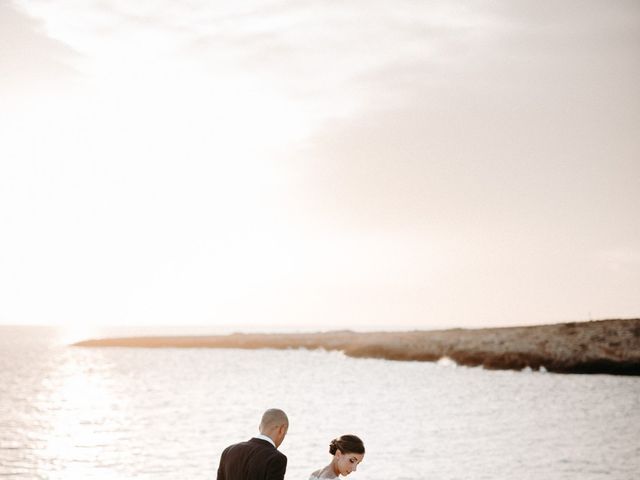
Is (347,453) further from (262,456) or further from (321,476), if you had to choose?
(262,456)

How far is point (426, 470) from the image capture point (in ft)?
63.1

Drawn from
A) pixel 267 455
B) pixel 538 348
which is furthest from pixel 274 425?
pixel 538 348

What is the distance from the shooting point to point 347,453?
6.68 meters

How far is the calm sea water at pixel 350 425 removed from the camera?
20.0 metres

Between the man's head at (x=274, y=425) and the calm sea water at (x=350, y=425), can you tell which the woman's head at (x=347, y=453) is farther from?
the calm sea water at (x=350, y=425)

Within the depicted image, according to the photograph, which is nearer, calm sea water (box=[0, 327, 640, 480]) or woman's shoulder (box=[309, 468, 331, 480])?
woman's shoulder (box=[309, 468, 331, 480])

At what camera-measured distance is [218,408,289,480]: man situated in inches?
244

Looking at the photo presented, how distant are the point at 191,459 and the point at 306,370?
45.3 meters

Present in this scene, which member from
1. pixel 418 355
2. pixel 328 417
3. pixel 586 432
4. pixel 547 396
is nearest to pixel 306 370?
pixel 418 355

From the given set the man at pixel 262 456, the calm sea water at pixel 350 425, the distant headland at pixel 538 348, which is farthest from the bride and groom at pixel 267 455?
the distant headland at pixel 538 348

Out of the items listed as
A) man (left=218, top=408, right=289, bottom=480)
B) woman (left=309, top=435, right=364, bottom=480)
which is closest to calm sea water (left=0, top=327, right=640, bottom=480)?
woman (left=309, top=435, right=364, bottom=480)

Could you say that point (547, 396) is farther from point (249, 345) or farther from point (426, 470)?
point (249, 345)

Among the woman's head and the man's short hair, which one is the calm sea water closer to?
the woman's head

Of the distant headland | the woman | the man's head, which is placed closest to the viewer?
the man's head
